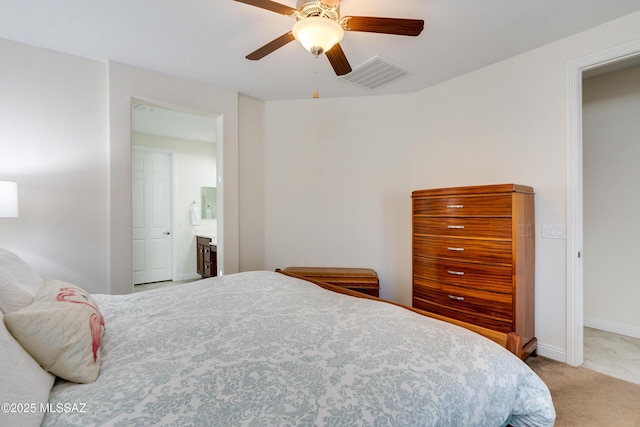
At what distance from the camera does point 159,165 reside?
16.6 ft

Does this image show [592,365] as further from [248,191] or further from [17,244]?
[17,244]

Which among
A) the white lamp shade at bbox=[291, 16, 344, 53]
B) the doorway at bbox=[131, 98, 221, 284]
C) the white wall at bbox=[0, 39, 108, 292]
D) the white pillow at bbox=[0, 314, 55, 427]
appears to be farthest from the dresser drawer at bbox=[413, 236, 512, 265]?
the doorway at bbox=[131, 98, 221, 284]

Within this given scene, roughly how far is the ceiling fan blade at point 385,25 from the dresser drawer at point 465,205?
137 centimetres

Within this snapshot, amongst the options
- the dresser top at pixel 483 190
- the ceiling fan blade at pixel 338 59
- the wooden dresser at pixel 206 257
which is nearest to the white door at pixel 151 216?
the wooden dresser at pixel 206 257

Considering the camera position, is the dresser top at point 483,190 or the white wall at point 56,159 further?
the white wall at point 56,159

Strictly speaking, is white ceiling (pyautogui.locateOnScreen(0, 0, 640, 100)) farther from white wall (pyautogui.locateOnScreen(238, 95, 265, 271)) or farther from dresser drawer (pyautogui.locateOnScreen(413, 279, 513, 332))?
dresser drawer (pyautogui.locateOnScreen(413, 279, 513, 332))

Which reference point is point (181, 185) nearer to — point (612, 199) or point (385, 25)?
point (385, 25)

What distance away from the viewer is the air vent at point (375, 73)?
9.04 feet

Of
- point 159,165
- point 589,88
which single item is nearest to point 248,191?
point 159,165

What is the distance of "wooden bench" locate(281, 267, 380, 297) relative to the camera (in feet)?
10.2

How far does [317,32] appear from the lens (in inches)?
63.5

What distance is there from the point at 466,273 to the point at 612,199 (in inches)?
77.6

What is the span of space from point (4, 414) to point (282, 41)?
199cm

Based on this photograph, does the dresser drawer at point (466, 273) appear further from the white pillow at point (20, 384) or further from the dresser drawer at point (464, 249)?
the white pillow at point (20, 384)
